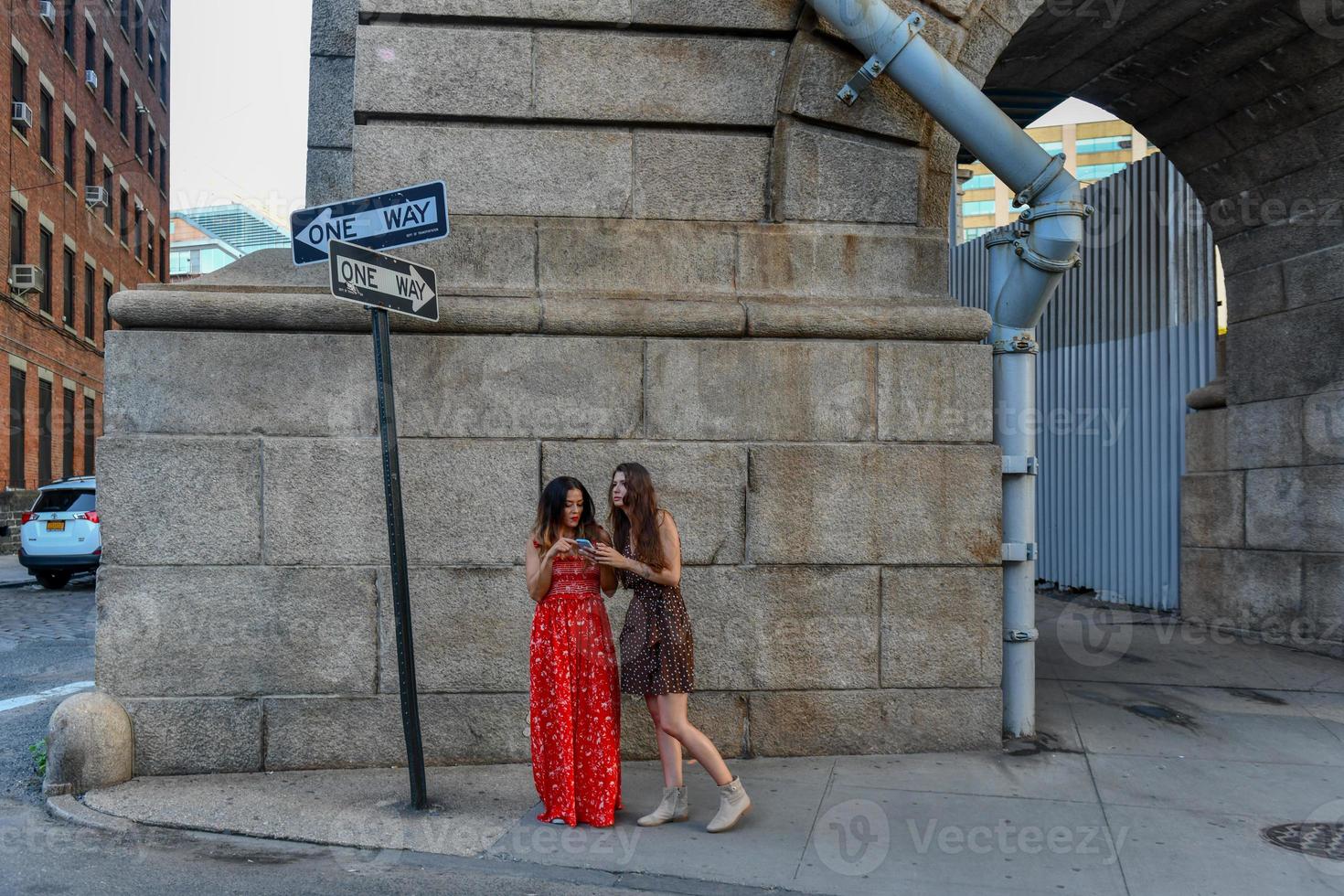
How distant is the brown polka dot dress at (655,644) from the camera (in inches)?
208

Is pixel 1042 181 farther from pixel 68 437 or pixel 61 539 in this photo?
pixel 68 437

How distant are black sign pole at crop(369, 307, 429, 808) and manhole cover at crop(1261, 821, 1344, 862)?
385 centimetres

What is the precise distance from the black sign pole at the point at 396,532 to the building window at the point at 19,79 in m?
28.1

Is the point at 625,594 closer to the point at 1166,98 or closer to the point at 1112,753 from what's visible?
the point at 1112,753

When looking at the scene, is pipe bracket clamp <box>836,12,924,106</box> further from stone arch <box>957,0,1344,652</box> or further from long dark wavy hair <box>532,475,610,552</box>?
long dark wavy hair <box>532,475,610,552</box>

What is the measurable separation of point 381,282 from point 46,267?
30254mm

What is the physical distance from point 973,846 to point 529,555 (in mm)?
2326

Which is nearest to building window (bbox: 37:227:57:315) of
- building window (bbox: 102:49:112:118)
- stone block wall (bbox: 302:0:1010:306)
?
building window (bbox: 102:49:112:118)

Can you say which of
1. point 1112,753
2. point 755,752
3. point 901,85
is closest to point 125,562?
point 755,752

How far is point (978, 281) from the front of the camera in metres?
16.2

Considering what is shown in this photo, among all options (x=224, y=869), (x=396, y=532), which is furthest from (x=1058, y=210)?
(x=224, y=869)

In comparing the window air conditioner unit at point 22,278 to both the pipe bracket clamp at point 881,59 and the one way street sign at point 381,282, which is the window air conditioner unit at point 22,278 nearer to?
the one way street sign at point 381,282

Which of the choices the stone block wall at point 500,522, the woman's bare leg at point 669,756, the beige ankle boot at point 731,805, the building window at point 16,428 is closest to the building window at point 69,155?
the building window at point 16,428

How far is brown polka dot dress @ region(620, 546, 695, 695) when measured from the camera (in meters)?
5.28
